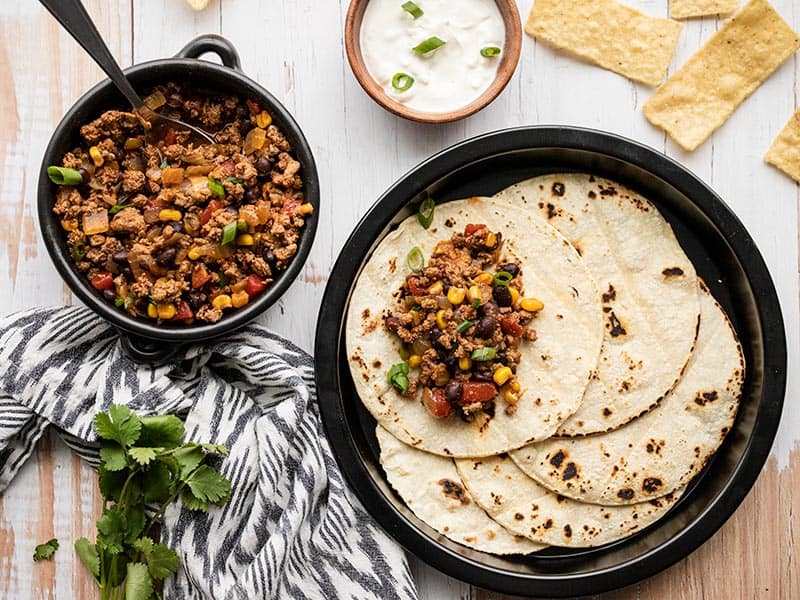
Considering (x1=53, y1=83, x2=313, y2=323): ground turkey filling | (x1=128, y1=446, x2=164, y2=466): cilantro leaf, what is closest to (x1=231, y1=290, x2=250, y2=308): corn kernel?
(x1=53, y1=83, x2=313, y2=323): ground turkey filling

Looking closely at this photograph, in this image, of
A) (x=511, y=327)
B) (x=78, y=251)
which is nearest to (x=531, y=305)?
(x=511, y=327)

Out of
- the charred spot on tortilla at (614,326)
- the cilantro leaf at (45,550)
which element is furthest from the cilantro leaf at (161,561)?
the charred spot on tortilla at (614,326)

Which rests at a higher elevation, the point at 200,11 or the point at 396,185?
the point at 200,11

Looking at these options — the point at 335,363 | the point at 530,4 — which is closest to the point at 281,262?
the point at 335,363

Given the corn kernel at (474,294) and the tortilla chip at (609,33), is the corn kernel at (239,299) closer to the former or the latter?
the corn kernel at (474,294)

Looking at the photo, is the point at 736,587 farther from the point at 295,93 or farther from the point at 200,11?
the point at 200,11

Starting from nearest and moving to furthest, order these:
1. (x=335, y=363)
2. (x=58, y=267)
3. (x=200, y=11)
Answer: (x=58, y=267), (x=335, y=363), (x=200, y=11)

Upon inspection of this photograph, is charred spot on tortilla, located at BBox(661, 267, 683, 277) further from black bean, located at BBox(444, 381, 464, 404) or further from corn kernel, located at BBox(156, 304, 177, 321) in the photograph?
corn kernel, located at BBox(156, 304, 177, 321)
